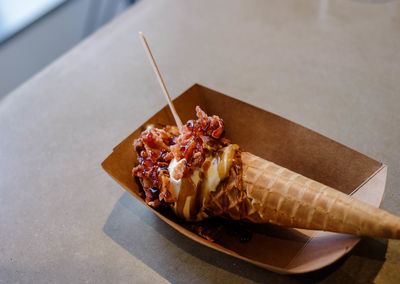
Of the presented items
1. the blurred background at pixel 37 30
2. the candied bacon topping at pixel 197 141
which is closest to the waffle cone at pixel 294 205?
the candied bacon topping at pixel 197 141

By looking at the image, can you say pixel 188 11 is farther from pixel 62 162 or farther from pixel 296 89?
pixel 62 162

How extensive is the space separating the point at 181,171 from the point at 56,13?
285cm

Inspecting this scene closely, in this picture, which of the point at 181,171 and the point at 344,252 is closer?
the point at 344,252

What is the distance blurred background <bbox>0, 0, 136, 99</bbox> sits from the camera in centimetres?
317

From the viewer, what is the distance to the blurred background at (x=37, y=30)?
317 cm

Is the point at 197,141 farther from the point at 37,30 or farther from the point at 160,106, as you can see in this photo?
→ the point at 37,30

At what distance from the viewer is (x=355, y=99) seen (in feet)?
5.96

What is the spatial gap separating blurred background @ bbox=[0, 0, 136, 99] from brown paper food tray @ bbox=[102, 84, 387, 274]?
227 cm

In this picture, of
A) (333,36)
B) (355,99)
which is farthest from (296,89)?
(333,36)

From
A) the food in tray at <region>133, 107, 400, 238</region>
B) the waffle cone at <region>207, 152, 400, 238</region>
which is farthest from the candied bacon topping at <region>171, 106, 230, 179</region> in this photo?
the waffle cone at <region>207, 152, 400, 238</region>

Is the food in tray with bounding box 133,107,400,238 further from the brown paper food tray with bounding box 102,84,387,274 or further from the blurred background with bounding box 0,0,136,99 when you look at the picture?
the blurred background with bounding box 0,0,136,99

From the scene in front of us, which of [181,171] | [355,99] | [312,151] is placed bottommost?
[355,99]

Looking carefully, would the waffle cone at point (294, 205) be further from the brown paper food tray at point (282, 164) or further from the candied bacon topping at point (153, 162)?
the candied bacon topping at point (153, 162)

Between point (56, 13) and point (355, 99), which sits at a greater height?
point (56, 13)
